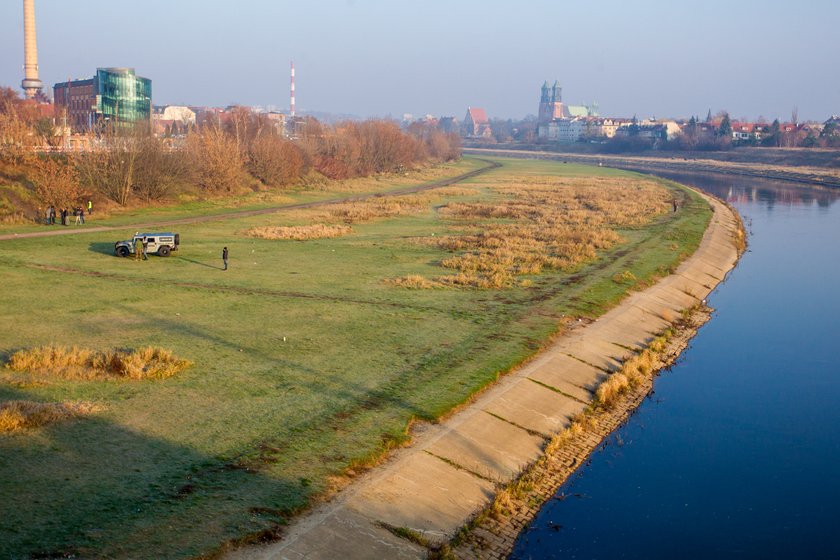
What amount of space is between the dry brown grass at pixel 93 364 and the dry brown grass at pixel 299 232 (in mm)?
30814

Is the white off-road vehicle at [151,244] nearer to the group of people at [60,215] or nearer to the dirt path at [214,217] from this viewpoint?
the dirt path at [214,217]

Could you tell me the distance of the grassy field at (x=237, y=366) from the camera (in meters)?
15.4

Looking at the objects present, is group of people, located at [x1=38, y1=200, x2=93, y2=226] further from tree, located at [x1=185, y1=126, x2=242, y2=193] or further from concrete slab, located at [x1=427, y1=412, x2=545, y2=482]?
concrete slab, located at [x1=427, y1=412, x2=545, y2=482]

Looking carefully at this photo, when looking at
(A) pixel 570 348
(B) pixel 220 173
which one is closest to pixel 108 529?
(A) pixel 570 348

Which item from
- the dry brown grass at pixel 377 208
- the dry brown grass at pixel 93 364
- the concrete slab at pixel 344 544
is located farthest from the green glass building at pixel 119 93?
the concrete slab at pixel 344 544

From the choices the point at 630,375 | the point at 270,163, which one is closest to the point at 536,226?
the point at 630,375

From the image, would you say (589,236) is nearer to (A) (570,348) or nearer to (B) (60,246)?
(A) (570,348)

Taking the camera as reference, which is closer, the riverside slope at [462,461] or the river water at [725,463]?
the riverside slope at [462,461]

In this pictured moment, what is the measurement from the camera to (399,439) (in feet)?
65.0

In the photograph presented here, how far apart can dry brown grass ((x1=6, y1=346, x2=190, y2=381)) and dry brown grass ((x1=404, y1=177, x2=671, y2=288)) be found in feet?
57.7

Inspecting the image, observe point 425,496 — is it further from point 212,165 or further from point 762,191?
point 762,191

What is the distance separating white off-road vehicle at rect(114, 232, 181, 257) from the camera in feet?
144

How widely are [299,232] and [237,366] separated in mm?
32881

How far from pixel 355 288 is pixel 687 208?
56.0m
